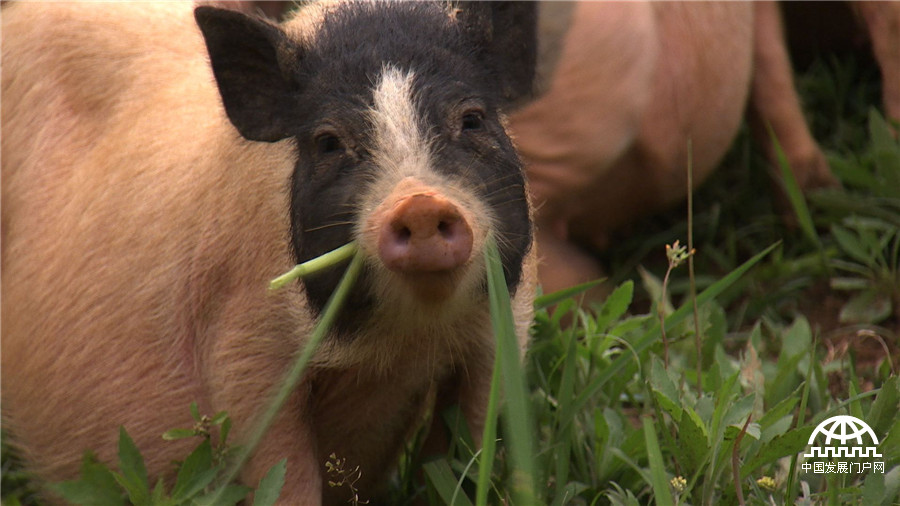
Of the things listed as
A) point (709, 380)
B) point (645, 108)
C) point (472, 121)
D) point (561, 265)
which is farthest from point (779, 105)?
point (472, 121)

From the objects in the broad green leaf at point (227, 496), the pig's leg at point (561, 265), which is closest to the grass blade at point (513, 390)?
the broad green leaf at point (227, 496)

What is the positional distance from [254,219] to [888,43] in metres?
3.19

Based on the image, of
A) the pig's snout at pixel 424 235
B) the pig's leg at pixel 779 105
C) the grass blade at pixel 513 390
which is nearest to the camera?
the grass blade at pixel 513 390

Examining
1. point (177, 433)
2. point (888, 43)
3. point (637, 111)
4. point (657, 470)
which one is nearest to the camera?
point (657, 470)

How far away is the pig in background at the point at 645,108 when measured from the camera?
432cm

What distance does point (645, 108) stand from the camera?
4.50 meters

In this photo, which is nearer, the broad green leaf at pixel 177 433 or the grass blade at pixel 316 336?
the grass blade at pixel 316 336

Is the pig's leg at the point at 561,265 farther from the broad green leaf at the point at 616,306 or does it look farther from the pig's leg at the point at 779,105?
the broad green leaf at the point at 616,306

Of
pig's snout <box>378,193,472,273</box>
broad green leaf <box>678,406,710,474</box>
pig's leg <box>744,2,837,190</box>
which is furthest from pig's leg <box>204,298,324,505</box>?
pig's leg <box>744,2,837,190</box>

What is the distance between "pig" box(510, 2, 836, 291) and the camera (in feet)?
14.2

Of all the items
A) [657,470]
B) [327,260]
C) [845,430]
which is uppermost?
[327,260]

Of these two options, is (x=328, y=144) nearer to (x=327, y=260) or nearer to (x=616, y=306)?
(x=327, y=260)

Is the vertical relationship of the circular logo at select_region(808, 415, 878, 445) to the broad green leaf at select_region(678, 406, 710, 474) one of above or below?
below

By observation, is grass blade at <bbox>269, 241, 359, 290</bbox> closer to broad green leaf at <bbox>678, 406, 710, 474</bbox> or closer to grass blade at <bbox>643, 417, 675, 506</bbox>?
grass blade at <bbox>643, 417, 675, 506</bbox>
